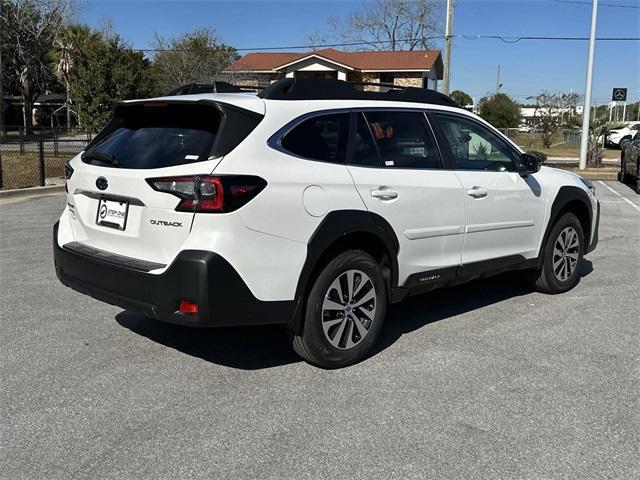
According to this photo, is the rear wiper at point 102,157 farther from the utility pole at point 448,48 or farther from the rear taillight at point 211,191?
the utility pole at point 448,48

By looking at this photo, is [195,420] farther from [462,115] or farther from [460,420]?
[462,115]

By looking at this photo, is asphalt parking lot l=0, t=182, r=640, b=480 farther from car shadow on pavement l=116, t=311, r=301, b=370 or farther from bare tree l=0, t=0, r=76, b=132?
bare tree l=0, t=0, r=76, b=132

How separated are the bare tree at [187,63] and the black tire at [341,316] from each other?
40692mm

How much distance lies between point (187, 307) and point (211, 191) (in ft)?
2.17

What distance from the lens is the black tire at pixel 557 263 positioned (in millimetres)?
6023

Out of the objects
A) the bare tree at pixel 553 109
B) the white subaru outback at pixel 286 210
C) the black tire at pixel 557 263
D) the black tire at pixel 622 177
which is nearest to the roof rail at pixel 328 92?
the white subaru outback at pixel 286 210

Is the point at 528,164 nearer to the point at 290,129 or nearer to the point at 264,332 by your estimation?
the point at 290,129

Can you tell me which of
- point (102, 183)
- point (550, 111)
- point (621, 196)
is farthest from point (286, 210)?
point (550, 111)

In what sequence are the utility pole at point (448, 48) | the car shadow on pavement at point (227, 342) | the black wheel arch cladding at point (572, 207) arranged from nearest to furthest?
the car shadow on pavement at point (227, 342) < the black wheel arch cladding at point (572, 207) < the utility pole at point (448, 48)

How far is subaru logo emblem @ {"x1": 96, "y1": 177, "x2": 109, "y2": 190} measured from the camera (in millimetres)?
4012

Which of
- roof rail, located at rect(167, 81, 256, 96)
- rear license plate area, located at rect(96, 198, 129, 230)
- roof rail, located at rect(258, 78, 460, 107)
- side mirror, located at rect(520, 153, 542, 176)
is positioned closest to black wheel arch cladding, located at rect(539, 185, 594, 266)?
side mirror, located at rect(520, 153, 542, 176)

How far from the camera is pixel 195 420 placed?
11.6 ft

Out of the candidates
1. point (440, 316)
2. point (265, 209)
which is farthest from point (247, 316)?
point (440, 316)

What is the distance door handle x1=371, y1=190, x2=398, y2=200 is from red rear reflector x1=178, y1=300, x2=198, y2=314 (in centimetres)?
143
